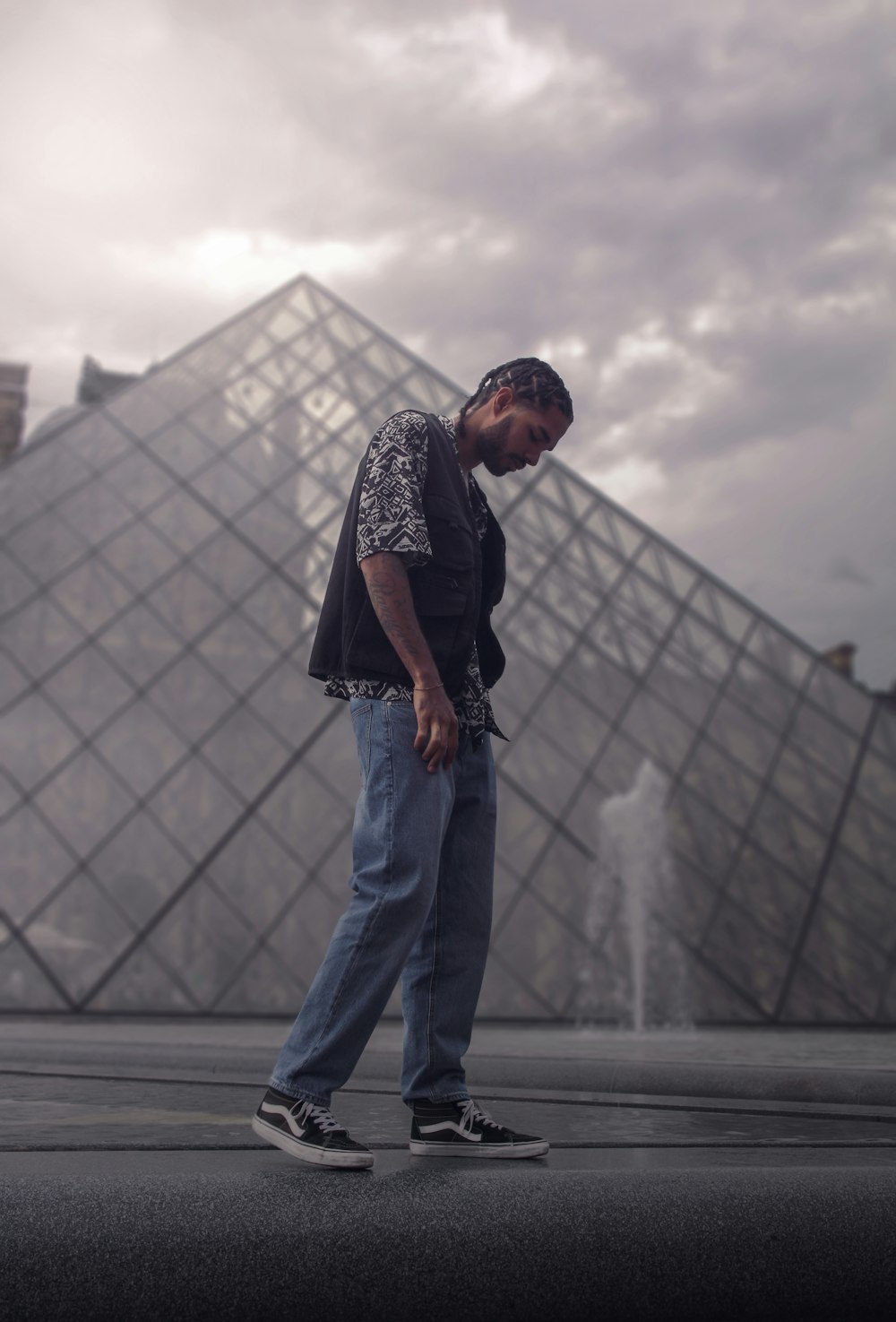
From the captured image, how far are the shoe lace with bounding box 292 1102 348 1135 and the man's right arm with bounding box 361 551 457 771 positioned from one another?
640 mm

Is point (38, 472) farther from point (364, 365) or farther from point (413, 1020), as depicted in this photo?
point (413, 1020)

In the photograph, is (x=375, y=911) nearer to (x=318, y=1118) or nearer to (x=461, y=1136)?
(x=318, y=1118)

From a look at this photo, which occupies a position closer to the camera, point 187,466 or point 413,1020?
point 413,1020

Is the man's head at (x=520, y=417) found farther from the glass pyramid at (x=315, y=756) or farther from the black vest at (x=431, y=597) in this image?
the glass pyramid at (x=315, y=756)

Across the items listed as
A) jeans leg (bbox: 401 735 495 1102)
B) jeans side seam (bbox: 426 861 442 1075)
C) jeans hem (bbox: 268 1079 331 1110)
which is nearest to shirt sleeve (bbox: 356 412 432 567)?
jeans leg (bbox: 401 735 495 1102)

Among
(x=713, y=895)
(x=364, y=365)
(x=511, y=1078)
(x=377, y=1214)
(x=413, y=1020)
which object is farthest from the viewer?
(x=364, y=365)

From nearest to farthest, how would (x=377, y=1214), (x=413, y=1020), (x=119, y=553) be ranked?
(x=377, y=1214)
(x=413, y=1020)
(x=119, y=553)

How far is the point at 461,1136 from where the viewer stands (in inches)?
84.7

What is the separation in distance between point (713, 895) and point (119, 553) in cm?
684

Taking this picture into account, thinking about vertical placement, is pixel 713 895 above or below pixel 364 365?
below

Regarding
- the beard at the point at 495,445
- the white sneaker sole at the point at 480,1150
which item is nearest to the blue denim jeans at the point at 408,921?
the white sneaker sole at the point at 480,1150

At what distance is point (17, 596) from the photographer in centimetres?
1112

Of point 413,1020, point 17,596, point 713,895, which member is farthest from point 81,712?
point 413,1020

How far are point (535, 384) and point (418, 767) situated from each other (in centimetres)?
89
